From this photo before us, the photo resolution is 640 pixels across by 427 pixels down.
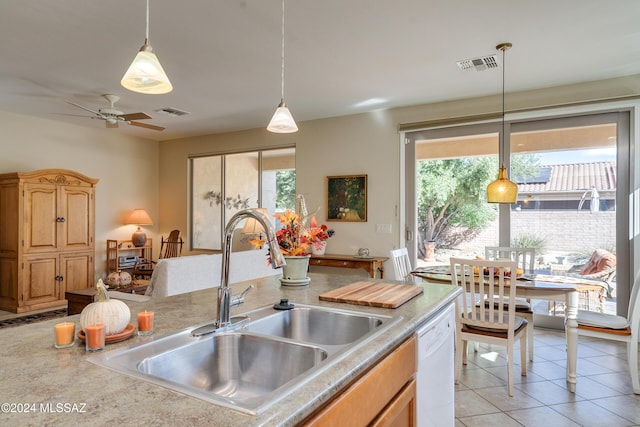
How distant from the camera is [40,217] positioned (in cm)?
512

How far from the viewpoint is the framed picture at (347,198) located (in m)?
5.23

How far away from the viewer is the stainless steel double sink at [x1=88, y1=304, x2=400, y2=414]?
1.02 meters

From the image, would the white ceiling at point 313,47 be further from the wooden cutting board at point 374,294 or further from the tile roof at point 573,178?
the wooden cutting board at point 374,294

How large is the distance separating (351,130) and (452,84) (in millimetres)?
1601

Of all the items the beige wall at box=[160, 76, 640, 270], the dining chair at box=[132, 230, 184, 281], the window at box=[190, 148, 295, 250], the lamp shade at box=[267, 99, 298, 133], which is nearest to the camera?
the lamp shade at box=[267, 99, 298, 133]

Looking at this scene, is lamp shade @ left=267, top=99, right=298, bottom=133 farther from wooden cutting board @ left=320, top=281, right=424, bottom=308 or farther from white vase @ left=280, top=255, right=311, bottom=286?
wooden cutting board @ left=320, top=281, right=424, bottom=308

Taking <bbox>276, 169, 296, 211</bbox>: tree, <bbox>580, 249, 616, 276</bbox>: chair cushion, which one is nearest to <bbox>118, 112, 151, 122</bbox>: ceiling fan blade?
<bbox>276, 169, 296, 211</bbox>: tree

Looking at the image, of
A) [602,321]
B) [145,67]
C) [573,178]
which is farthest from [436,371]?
[573,178]

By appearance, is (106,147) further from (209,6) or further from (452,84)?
(452,84)

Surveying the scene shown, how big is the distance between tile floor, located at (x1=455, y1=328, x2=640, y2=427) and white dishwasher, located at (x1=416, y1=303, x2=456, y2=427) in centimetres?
80

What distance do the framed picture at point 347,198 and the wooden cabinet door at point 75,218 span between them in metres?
3.61

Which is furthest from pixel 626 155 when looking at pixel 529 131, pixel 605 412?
pixel 605 412

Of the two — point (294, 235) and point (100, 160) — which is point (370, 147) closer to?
point (294, 235)

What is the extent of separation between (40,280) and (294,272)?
4731 mm
